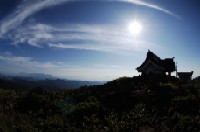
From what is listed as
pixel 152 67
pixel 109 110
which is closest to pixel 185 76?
pixel 152 67

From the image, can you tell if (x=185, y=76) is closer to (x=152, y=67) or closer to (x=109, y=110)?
(x=152, y=67)

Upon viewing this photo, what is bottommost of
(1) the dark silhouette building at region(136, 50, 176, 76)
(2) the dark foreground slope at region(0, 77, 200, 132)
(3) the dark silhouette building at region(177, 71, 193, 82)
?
(2) the dark foreground slope at region(0, 77, 200, 132)

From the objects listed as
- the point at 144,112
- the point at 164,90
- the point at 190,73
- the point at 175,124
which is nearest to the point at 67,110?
the point at 144,112

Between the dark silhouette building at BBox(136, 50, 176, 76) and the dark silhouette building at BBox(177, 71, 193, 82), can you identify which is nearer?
the dark silhouette building at BBox(136, 50, 176, 76)

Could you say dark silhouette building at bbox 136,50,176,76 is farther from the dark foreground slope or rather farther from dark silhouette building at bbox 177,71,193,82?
the dark foreground slope

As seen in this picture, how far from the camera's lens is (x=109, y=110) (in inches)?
1038

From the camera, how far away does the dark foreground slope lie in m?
19.7

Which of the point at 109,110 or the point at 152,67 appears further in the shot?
the point at 152,67

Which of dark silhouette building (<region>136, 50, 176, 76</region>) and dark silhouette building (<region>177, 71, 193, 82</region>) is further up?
dark silhouette building (<region>136, 50, 176, 76</region>)

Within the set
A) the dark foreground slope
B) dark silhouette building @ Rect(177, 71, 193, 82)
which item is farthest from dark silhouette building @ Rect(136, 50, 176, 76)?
the dark foreground slope

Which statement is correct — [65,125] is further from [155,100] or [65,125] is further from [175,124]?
[155,100]

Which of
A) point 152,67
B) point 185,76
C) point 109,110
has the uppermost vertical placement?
point 152,67

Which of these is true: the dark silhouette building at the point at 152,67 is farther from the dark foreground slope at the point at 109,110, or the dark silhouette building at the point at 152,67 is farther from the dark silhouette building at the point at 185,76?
the dark foreground slope at the point at 109,110

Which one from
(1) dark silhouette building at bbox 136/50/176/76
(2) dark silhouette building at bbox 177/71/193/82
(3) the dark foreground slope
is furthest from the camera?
(2) dark silhouette building at bbox 177/71/193/82
